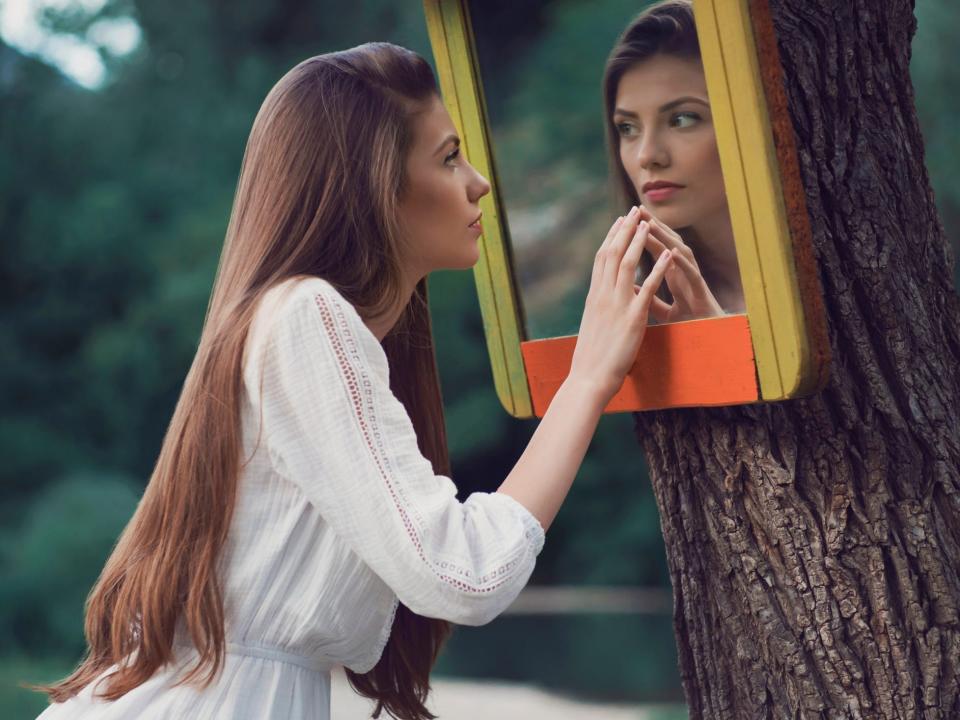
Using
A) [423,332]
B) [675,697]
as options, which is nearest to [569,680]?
[675,697]

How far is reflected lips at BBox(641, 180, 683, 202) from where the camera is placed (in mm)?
1341

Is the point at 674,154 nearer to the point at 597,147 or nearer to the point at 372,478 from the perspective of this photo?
the point at 597,147

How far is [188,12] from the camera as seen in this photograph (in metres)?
11.1

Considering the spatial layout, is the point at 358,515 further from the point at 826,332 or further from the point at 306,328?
the point at 826,332

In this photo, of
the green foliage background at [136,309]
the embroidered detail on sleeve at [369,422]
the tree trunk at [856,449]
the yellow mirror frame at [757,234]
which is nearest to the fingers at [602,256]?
the yellow mirror frame at [757,234]

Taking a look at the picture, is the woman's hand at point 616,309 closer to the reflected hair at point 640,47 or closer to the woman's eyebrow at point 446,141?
the reflected hair at point 640,47

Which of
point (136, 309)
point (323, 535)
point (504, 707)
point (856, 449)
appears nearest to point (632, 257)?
point (856, 449)

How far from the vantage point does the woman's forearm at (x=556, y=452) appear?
125 cm

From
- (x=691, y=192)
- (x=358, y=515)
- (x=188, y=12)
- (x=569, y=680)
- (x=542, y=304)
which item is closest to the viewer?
(x=358, y=515)

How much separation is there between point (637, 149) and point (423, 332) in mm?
424

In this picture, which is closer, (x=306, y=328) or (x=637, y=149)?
(x=306, y=328)

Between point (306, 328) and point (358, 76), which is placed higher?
point (358, 76)

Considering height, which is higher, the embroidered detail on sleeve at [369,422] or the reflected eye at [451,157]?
the reflected eye at [451,157]

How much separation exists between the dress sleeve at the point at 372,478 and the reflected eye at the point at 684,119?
0.42 meters
